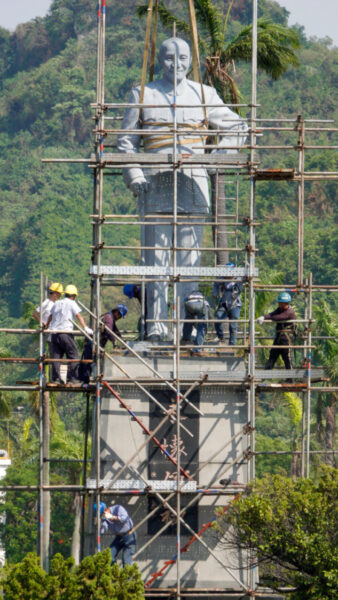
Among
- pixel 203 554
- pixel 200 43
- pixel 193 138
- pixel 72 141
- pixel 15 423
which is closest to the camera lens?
pixel 203 554

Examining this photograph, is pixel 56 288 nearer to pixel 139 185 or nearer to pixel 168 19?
pixel 139 185

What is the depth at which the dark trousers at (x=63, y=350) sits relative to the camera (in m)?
26.6

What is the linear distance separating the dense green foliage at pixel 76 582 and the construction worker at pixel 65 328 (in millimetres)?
4871

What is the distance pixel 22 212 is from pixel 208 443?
8529cm

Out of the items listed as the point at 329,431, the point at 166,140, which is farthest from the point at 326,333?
the point at 166,140

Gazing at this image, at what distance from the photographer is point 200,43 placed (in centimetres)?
3825

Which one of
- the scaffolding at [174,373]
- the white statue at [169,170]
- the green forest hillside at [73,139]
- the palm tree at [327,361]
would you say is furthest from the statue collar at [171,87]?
the green forest hillside at [73,139]

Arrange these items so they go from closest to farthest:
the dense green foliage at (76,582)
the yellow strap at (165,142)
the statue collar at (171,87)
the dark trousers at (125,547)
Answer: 1. the dense green foliage at (76,582)
2. the dark trousers at (125,547)
3. the yellow strap at (165,142)
4. the statue collar at (171,87)

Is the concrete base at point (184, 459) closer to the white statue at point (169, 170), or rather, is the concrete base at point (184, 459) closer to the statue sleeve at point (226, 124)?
the white statue at point (169, 170)

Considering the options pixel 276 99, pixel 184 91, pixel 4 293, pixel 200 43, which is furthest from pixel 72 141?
pixel 184 91

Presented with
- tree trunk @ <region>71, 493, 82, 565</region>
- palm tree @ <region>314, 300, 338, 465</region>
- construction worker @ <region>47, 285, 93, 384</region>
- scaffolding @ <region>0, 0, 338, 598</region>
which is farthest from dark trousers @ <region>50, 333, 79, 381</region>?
tree trunk @ <region>71, 493, 82, 565</region>

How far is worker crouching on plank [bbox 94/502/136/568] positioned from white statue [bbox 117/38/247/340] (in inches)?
142

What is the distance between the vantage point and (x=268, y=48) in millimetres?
38438

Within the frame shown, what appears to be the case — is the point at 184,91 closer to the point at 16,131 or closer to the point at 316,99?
the point at 316,99
